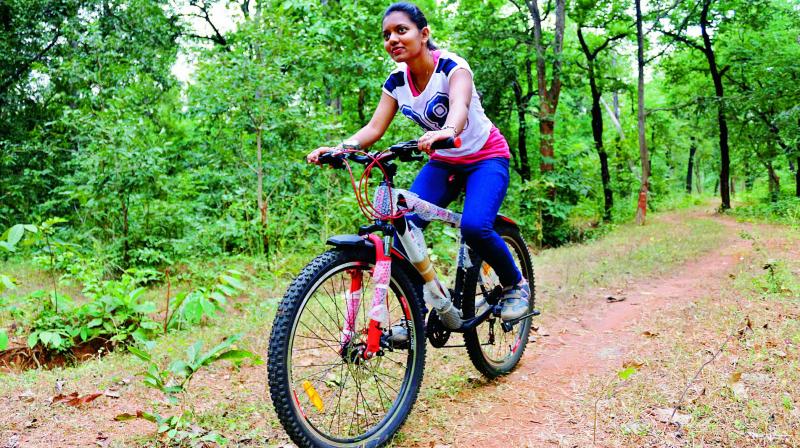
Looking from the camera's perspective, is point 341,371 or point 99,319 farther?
point 99,319

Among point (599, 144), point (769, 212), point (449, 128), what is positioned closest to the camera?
point (449, 128)

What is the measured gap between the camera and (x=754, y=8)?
18.6 meters

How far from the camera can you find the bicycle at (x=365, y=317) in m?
2.51

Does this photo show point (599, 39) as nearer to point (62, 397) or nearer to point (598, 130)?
point (598, 130)

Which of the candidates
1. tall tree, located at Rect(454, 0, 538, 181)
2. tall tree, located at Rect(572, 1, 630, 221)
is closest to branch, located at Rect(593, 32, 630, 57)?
tall tree, located at Rect(572, 1, 630, 221)

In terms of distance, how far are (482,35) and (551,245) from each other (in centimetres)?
626

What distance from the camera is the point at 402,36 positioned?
3066 mm

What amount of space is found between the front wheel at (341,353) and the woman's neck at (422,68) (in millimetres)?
1099

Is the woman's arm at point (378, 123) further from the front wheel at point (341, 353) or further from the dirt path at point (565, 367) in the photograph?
the dirt path at point (565, 367)

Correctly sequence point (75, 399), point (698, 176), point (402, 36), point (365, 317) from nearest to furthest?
point (365, 317) → point (402, 36) → point (75, 399) → point (698, 176)

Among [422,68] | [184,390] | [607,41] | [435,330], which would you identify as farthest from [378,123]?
[607,41]

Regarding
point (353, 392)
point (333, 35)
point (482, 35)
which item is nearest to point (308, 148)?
point (333, 35)

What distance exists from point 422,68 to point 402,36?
22 cm

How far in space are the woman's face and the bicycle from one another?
1.92 feet
